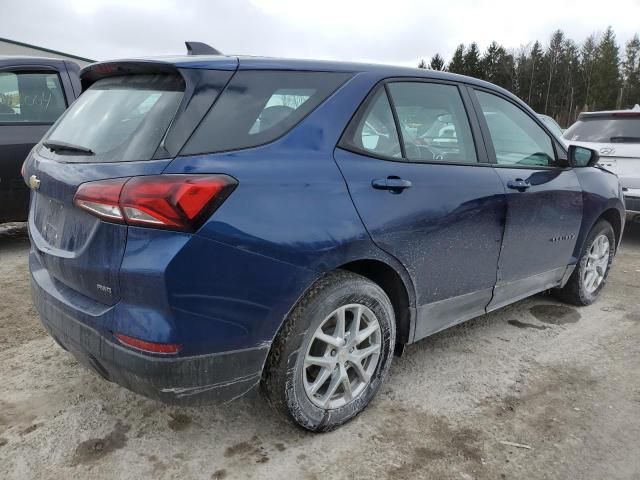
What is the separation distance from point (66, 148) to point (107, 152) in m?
0.36

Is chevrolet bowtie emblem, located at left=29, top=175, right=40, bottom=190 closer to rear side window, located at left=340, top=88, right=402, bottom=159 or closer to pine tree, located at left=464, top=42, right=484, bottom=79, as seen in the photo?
rear side window, located at left=340, top=88, right=402, bottom=159

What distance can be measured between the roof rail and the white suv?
15.3 ft

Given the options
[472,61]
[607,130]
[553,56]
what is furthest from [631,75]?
[607,130]

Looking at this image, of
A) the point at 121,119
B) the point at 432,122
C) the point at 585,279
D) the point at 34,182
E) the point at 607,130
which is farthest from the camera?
the point at 607,130

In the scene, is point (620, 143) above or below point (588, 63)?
below

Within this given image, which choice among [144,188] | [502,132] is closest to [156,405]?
[144,188]

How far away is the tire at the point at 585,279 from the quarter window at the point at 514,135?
897 mm

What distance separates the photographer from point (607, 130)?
7008 mm

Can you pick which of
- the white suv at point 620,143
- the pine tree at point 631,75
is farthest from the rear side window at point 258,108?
the pine tree at point 631,75

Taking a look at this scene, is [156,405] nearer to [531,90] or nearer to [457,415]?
[457,415]

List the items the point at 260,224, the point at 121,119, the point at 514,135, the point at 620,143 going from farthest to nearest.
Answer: the point at 620,143 < the point at 514,135 < the point at 121,119 < the point at 260,224

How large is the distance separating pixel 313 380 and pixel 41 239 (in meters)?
1.41

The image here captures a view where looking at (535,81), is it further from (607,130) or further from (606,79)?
(607,130)

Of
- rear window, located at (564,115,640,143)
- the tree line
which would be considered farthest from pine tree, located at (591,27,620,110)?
rear window, located at (564,115,640,143)
